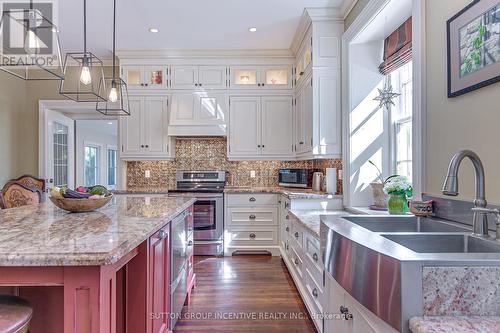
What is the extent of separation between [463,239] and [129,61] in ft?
14.6

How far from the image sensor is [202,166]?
15.5ft

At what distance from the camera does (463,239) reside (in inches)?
48.4

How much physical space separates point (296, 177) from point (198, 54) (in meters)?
2.22

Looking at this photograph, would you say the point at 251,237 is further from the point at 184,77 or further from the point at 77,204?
the point at 77,204

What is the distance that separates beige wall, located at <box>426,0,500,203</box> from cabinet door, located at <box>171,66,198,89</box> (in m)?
3.20

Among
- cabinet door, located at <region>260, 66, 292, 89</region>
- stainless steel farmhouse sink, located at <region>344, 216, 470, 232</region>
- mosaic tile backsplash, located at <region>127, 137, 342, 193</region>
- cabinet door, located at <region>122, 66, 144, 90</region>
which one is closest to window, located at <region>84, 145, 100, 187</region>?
mosaic tile backsplash, located at <region>127, 137, 342, 193</region>

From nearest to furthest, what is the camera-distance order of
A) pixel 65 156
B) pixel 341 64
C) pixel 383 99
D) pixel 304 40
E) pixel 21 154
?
pixel 383 99 → pixel 341 64 → pixel 304 40 → pixel 21 154 → pixel 65 156

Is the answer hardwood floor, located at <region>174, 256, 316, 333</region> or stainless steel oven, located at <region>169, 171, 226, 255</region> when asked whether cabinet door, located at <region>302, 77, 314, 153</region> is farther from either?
hardwood floor, located at <region>174, 256, 316, 333</region>

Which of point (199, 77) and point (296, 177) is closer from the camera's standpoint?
point (296, 177)

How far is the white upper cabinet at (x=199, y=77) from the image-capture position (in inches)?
172

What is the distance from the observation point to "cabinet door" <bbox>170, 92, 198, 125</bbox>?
428 centimetres

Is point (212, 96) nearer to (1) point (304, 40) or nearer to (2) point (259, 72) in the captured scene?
(2) point (259, 72)

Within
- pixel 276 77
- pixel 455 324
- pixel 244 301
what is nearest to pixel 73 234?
pixel 455 324

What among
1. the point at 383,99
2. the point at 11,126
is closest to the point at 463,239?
the point at 383,99
